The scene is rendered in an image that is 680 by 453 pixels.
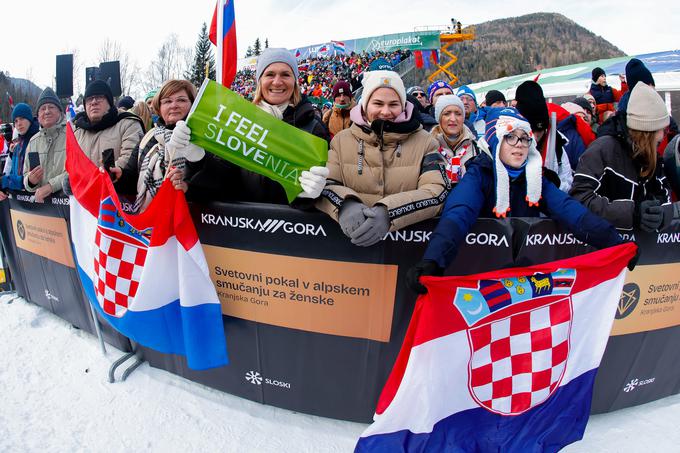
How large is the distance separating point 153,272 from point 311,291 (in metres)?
1.07

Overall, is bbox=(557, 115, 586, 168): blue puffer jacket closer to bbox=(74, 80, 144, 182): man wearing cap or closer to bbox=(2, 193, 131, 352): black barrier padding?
bbox=(74, 80, 144, 182): man wearing cap

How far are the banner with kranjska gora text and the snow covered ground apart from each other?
1.64 meters

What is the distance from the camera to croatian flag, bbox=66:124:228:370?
2.69 m

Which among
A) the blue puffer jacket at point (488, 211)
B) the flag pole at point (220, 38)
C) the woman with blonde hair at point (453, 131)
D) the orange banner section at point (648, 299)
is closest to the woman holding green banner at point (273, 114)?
the flag pole at point (220, 38)

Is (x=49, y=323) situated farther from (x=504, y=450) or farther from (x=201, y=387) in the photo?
(x=504, y=450)

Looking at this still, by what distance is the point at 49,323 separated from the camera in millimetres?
4273

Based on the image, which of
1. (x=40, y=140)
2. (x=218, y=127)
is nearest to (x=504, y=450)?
(x=218, y=127)

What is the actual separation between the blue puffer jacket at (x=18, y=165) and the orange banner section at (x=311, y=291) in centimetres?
305

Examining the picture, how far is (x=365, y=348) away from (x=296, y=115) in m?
1.60

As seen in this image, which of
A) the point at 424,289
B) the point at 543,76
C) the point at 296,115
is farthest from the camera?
the point at 543,76

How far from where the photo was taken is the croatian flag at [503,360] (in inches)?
83.4

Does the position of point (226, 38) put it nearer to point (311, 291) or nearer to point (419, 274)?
point (311, 291)

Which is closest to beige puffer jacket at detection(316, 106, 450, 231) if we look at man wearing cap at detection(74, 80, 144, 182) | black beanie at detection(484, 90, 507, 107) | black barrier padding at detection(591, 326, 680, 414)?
black barrier padding at detection(591, 326, 680, 414)

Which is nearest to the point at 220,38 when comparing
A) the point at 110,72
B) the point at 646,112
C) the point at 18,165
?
the point at 646,112
